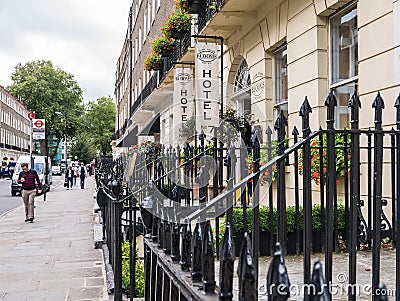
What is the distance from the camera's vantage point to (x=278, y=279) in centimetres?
132

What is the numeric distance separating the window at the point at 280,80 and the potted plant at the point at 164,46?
273 inches

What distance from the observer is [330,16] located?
25.4ft

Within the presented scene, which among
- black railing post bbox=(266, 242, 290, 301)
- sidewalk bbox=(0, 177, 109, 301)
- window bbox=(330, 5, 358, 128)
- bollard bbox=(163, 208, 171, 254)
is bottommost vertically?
sidewalk bbox=(0, 177, 109, 301)

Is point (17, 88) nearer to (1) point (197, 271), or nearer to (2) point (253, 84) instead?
(2) point (253, 84)

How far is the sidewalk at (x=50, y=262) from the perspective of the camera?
5.68 meters

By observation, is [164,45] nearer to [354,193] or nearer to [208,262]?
[354,193]

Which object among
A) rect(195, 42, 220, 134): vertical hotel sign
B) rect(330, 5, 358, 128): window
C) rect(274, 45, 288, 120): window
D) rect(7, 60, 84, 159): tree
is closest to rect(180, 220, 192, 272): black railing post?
rect(330, 5, 358, 128): window

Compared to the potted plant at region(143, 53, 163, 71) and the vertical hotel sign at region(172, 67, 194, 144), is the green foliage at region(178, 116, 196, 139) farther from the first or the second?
the potted plant at region(143, 53, 163, 71)

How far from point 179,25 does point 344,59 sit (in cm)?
774

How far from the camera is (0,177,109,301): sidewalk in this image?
18.6 feet

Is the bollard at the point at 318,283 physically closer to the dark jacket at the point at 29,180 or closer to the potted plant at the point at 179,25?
the dark jacket at the point at 29,180

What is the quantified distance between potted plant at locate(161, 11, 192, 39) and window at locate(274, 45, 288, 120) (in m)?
4.92

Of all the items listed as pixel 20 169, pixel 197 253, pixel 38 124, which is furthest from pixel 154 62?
pixel 197 253

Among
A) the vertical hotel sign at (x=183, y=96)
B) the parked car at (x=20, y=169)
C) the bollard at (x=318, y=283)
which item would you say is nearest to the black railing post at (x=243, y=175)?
the bollard at (x=318, y=283)
